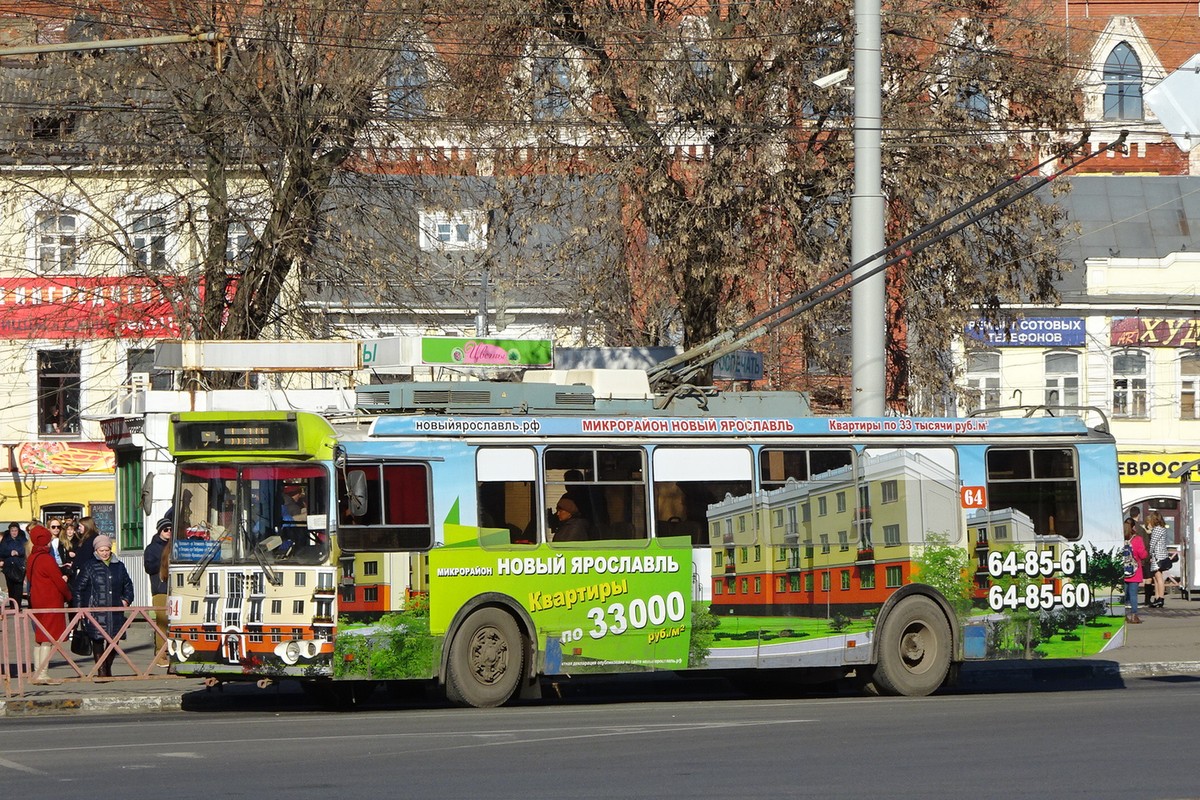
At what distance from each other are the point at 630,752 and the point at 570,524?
4154mm

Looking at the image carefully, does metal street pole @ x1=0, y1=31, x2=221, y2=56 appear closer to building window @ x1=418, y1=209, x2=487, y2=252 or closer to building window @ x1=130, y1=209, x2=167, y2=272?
building window @ x1=418, y1=209, x2=487, y2=252

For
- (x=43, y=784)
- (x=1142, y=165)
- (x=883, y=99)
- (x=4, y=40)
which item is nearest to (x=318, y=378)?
(x=4, y=40)

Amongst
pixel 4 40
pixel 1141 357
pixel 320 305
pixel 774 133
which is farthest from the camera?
pixel 1141 357

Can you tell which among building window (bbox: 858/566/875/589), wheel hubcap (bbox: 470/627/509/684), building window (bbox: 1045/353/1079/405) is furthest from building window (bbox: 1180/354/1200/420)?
wheel hubcap (bbox: 470/627/509/684)

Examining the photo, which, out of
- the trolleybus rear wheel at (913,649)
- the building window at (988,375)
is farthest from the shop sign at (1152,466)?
the trolleybus rear wheel at (913,649)

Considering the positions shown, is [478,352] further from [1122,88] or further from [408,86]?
[1122,88]

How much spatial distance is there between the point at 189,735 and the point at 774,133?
12460mm

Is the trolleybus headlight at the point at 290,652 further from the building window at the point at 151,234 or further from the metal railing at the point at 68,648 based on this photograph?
the building window at the point at 151,234

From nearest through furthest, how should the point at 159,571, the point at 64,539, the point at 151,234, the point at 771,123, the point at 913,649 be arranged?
the point at 913,649, the point at 159,571, the point at 771,123, the point at 151,234, the point at 64,539

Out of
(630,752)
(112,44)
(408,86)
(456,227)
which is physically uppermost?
(408,86)

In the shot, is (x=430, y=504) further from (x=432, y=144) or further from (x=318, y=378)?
(x=318, y=378)

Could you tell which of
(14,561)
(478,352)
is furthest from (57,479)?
(478,352)

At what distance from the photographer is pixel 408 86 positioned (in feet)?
83.2

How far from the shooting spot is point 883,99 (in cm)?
2372
